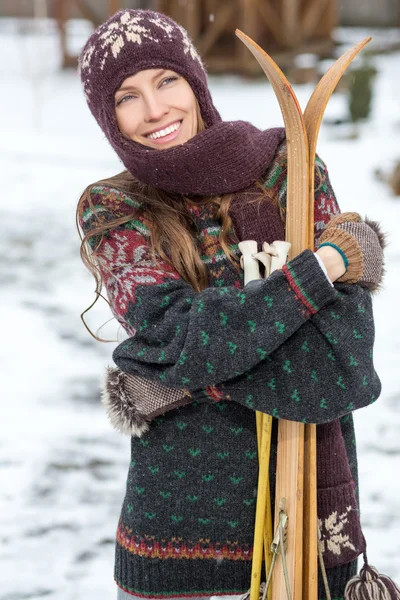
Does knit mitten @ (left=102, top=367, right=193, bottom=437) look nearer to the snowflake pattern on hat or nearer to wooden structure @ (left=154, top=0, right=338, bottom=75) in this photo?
the snowflake pattern on hat

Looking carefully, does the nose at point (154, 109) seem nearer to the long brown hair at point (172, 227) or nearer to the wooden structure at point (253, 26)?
the long brown hair at point (172, 227)

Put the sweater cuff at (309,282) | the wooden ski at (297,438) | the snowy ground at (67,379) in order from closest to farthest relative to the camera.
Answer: the sweater cuff at (309,282) < the wooden ski at (297,438) < the snowy ground at (67,379)

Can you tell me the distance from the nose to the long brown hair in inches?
4.8

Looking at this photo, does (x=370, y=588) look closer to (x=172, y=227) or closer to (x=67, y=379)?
(x=172, y=227)

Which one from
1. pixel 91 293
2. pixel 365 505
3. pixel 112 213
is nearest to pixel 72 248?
pixel 91 293

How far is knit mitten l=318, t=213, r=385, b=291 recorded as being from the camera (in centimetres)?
152

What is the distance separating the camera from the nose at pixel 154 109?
65.9 inches

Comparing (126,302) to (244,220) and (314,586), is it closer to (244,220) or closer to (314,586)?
(244,220)

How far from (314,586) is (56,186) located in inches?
279

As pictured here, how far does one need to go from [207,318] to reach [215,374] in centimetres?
11

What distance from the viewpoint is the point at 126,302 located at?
64.3 inches

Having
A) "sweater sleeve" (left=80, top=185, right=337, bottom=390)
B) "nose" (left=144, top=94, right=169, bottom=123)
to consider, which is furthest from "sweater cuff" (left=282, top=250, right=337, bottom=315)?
"nose" (left=144, top=94, right=169, bottom=123)

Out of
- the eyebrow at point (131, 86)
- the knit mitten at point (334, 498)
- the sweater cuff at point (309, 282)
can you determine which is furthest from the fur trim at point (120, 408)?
the eyebrow at point (131, 86)

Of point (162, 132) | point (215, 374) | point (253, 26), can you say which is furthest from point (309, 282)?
point (253, 26)
